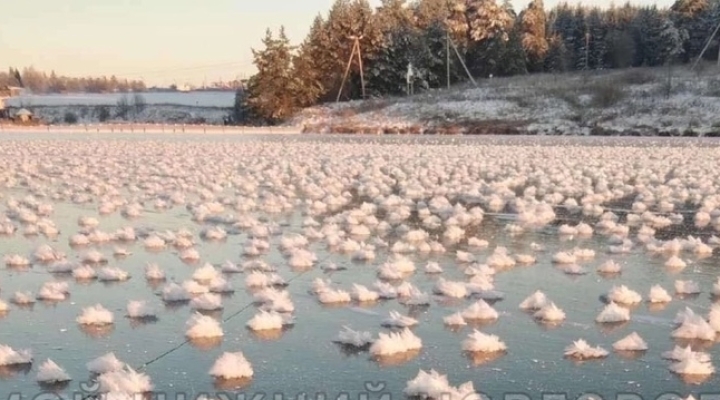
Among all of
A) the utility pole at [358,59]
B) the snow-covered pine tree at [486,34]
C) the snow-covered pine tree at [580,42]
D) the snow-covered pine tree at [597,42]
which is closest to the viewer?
the utility pole at [358,59]

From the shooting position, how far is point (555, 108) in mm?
50750

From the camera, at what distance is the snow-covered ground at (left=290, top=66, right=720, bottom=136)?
147ft

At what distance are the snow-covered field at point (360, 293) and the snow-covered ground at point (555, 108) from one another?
3294cm

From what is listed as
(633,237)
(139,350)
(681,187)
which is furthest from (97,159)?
(139,350)

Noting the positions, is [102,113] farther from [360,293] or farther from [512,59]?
[360,293]

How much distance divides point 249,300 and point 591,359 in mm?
2636

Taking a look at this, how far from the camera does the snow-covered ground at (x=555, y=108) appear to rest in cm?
4472

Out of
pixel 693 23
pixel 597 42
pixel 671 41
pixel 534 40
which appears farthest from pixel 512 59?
pixel 693 23

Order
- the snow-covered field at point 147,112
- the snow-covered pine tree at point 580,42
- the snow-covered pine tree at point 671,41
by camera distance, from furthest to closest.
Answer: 1. the snow-covered pine tree at point 580,42
2. the snow-covered field at point 147,112
3. the snow-covered pine tree at point 671,41

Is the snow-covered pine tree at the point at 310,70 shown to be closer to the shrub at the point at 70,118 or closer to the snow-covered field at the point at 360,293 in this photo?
the shrub at the point at 70,118

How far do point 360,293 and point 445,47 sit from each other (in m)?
64.0

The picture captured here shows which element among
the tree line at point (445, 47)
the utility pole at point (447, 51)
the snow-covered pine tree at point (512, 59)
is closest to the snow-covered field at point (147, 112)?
the tree line at point (445, 47)

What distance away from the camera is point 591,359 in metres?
4.70

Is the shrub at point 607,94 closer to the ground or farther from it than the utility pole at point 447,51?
closer to the ground
